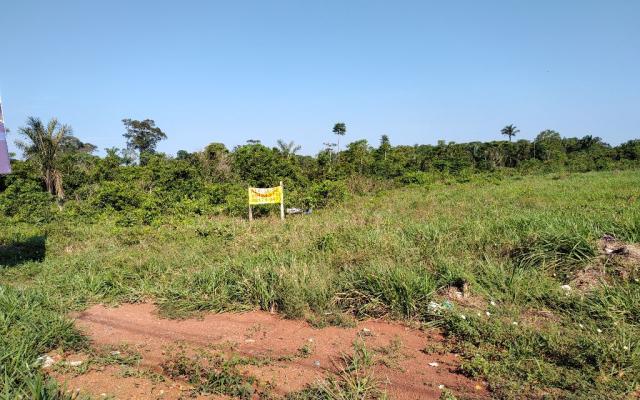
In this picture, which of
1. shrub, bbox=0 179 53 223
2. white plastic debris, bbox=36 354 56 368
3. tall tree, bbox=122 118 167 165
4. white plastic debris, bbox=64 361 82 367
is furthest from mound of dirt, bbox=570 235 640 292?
tall tree, bbox=122 118 167 165

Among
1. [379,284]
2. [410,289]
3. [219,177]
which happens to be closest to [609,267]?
[410,289]

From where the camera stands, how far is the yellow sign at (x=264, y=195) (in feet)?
34.4

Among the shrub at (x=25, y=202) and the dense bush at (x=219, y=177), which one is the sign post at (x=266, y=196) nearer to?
the dense bush at (x=219, y=177)

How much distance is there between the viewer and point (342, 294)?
441cm

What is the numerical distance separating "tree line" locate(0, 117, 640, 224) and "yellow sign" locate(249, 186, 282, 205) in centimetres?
250

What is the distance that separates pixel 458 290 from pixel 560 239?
1555 mm

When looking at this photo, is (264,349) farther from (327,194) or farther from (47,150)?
(47,150)

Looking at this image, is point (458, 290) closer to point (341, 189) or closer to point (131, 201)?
point (341, 189)

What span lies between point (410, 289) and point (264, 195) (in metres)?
6.98

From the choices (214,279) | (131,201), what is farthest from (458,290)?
(131,201)

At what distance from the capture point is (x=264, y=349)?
351 cm

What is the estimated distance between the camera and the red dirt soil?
113 inches

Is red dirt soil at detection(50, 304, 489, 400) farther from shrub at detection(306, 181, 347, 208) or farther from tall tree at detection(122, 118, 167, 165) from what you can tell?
tall tree at detection(122, 118, 167, 165)

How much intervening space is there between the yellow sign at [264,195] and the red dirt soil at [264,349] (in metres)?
5.97
